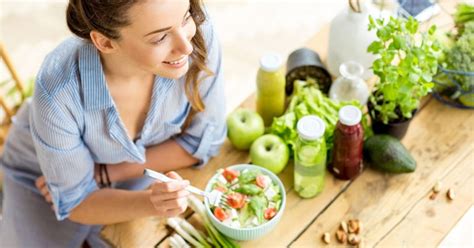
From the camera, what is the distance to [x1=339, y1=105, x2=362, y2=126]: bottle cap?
1467 millimetres

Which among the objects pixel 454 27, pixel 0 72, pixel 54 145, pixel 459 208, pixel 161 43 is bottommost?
pixel 0 72

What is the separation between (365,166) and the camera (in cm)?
167

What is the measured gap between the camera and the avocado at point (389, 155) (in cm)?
159

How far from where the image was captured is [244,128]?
1681 millimetres

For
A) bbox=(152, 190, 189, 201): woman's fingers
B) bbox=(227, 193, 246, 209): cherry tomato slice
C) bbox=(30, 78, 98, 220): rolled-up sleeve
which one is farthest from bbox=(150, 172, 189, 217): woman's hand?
bbox=(30, 78, 98, 220): rolled-up sleeve

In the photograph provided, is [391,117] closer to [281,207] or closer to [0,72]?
[281,207]

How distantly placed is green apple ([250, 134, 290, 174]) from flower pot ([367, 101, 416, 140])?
27 cm

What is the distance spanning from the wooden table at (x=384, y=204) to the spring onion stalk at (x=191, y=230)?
35 millimetres

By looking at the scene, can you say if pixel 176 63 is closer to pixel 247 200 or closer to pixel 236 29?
pixel 247 200

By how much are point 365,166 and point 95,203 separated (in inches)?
30.6

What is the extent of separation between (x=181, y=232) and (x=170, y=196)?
0.16 metres

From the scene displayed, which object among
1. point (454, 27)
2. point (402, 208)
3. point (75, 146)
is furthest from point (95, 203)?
point (454, 27)

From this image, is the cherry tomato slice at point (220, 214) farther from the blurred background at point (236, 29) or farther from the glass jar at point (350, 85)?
the blurred background at point (236, 29)

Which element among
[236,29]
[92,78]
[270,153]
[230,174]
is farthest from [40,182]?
[236,29]
